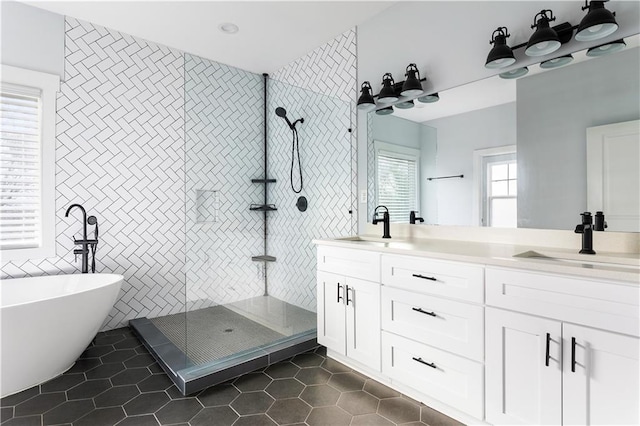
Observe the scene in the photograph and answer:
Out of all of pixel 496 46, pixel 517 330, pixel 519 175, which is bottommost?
pixel 517 330

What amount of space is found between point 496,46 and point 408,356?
6.22ft

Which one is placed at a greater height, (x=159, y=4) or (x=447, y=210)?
(x=159, y=4)

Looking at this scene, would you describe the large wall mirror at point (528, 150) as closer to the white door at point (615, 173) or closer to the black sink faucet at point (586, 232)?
the white door at point (615, 173)

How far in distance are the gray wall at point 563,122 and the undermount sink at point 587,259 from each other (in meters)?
0.24

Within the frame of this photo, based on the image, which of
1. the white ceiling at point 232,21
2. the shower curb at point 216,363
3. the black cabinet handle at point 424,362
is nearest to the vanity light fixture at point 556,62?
the white ceiling at point 232,21

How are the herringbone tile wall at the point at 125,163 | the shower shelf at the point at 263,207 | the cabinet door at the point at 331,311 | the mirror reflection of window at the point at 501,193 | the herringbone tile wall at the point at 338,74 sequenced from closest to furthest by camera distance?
1. the mirror reflection of window at the point at 501,193
2. the cabinet door at the point at 331,311
3. the herringbone tile wall at the point at 125,163
4. the herringbone tile wall at the point at 338,74
5. the shower shelf at the point at 263,207

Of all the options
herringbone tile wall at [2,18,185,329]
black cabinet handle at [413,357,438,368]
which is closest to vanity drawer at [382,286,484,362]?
black cabinet handle at [413,357,438,368]

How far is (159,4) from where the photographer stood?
2744mm

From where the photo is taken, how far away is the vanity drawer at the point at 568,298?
128cm

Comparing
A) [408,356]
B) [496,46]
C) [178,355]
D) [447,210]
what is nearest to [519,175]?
[447,210]

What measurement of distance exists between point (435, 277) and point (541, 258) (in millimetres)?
538

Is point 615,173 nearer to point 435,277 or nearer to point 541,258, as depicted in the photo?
point 541,258

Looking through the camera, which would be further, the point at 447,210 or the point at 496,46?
the point at 447,210

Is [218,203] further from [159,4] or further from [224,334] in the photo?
[159,4]
